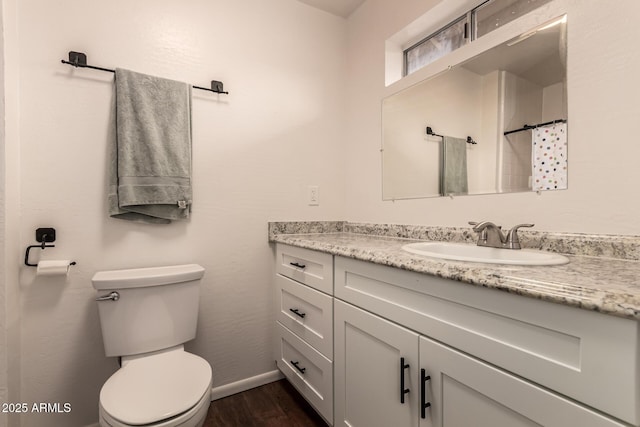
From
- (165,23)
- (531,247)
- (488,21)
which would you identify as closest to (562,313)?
(531,247)

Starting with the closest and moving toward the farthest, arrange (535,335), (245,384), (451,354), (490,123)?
(535,335) → (451,354) → (490,123) → (245,384)

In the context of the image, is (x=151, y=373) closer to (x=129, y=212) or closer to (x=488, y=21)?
(x=129, y=212)

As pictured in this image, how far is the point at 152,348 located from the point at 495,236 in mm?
1510

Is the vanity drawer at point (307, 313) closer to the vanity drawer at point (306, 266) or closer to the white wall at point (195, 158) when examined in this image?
the vanity drawer at point (306, 266)

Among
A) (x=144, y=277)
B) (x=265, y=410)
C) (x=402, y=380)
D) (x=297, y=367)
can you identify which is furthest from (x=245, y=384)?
(x=402, y=380)

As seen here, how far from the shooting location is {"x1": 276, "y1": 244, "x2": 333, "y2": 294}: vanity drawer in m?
1.29

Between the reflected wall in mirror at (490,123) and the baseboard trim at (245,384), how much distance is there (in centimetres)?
130

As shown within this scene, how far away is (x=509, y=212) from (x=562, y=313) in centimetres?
70

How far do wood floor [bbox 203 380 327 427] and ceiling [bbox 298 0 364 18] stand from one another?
239 cm

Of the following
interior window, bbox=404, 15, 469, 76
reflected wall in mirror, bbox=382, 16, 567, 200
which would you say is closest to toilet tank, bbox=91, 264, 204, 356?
reflected wall in mirror, bbox=382, 16, 567, 200

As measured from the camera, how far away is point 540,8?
1.09 meters

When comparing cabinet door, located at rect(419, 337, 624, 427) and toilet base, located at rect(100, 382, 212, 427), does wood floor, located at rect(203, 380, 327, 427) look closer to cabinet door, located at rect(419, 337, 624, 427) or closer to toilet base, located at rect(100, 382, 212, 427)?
toilet base, located at rect(100, 382, 212, 427)

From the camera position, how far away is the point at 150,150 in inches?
55.9

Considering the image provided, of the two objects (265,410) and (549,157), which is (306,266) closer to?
(265,410)
